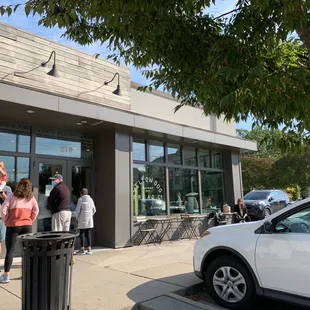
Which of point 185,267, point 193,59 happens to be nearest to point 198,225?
point 185,267

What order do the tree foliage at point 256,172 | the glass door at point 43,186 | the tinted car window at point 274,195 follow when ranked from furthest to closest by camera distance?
the tree foliage at point 256,172, the tinted car window at point 274,195, the glass door at point 43,186

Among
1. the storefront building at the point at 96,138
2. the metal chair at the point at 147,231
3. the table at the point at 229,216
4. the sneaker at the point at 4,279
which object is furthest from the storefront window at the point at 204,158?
the sneaker at the point at 4,279

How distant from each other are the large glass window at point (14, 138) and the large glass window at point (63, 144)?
0.32m

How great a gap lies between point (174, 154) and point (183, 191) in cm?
141

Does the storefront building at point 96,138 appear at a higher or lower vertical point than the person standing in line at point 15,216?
higher

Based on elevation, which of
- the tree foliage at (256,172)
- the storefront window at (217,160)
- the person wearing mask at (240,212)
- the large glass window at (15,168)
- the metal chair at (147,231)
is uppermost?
the tree foliage at (256,172)

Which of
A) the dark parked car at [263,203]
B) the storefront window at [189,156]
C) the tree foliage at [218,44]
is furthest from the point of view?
the dark parked car at [263,203]

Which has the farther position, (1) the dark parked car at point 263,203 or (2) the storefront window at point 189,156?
(1) the dark parked car at point 263,203

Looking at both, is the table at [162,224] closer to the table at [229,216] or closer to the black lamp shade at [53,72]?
the table at [229,216]

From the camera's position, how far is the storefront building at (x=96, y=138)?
845 cm

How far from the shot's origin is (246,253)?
4.73 meters

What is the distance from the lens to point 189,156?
42.6 feet

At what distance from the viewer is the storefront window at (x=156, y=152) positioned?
1153cm

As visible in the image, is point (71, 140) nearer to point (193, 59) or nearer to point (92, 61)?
point (92, 61)
